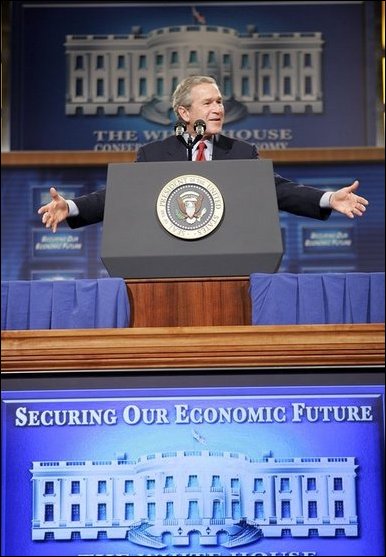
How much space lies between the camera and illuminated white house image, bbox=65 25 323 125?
6.31 m

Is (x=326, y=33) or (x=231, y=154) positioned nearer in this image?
(x=231, y=154)

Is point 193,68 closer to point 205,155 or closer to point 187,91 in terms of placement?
point 187,91

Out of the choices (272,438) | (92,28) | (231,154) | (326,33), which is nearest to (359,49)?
(326,33)

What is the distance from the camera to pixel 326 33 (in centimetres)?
638

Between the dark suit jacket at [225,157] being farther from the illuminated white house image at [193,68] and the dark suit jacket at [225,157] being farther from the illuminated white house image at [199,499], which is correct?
the illuminated white house image at [193,68]

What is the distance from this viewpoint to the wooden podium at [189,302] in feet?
8.84

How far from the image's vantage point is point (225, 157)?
330cm

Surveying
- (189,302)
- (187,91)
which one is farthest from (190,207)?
(187,91)

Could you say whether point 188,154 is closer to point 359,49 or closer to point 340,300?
point 340,300

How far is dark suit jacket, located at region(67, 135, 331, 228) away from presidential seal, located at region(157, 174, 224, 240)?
375 millimetres

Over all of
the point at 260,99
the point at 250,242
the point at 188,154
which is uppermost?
the point at 260,99

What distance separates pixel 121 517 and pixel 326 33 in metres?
4.38

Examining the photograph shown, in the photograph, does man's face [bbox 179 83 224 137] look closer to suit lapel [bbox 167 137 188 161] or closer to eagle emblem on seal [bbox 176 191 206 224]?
suit lapel [bbox 167 137 188 161]

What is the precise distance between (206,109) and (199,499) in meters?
1.26
